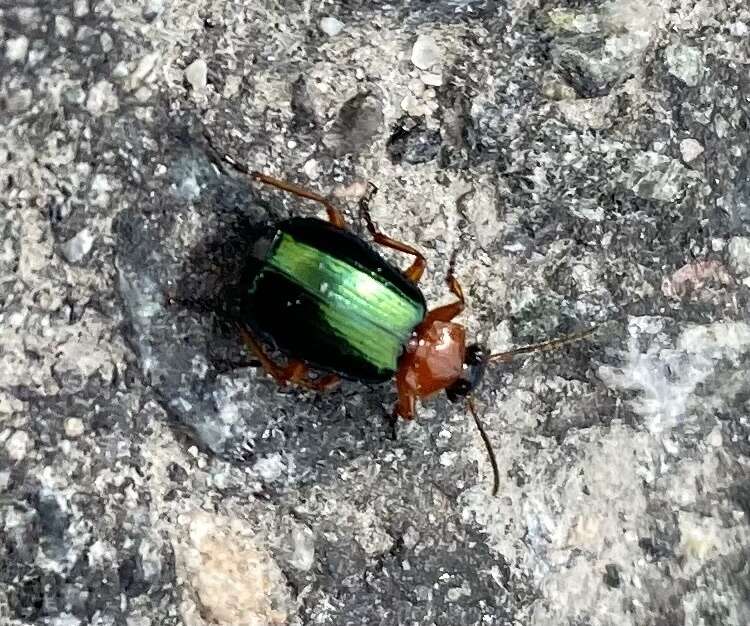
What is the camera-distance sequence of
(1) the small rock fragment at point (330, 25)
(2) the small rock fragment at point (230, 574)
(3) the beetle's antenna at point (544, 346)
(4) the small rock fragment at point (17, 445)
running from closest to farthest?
1. (4) the small rock fragment at point (17, 445)
2. (2) the small rock fragment at point (230, 574)
3. (1) the small rock fragment at point (330, 25)
4. (3) the beetle's antenna at point (544, 346)

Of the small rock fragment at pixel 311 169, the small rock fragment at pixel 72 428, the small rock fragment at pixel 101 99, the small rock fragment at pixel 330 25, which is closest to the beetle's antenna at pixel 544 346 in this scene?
the small rock fragment at pixel 311 169

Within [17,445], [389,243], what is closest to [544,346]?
→ [389,243]

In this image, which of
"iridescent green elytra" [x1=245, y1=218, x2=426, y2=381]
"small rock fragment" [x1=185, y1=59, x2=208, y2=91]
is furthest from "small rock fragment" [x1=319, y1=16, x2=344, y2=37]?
"iridescent green elytra" [x1=245, y1=218, x2=426, y2=381]

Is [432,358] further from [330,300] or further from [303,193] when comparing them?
[303,193]

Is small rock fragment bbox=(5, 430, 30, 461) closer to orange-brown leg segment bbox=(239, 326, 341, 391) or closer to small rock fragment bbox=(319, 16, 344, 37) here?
orange-brown leg segment bbox=(239, 326, 341, 391)

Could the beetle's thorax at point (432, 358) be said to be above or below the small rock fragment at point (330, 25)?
below

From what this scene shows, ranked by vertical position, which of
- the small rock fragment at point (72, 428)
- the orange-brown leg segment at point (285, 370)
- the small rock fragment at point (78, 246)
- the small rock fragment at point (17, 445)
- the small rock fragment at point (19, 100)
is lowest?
the small rock fragment at point (17, 445)

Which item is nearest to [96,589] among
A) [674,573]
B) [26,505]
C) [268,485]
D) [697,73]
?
[26,505]

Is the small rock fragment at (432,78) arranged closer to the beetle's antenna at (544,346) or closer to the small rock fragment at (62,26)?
the beetle's antenna at (544,346)
